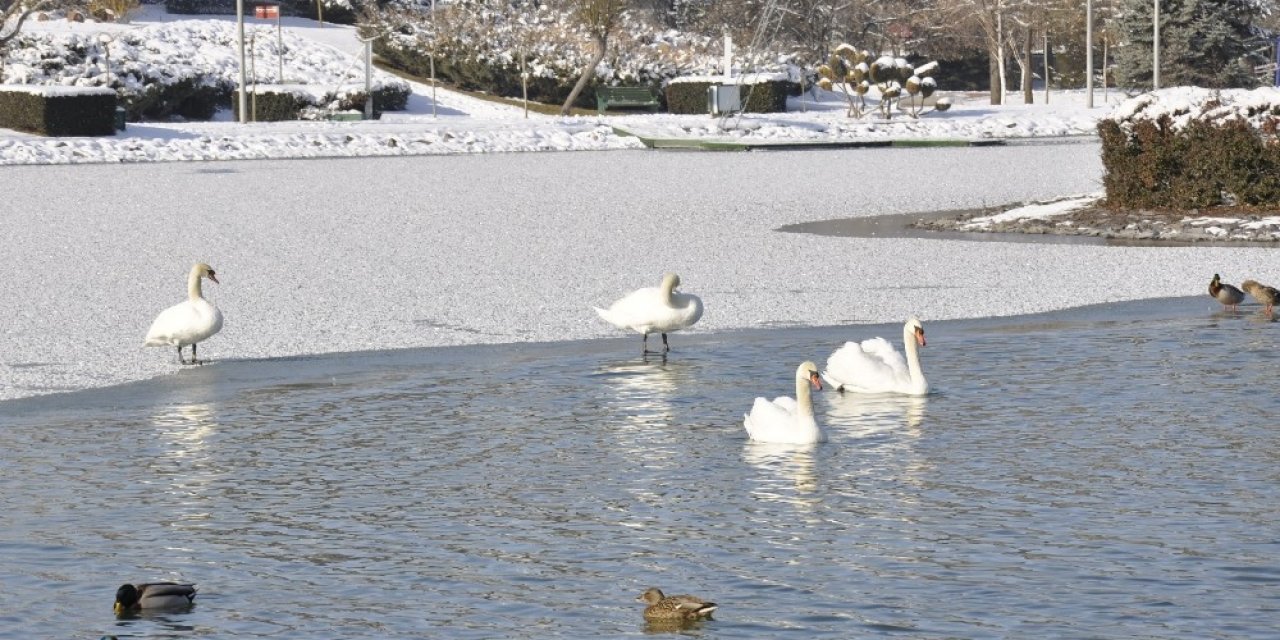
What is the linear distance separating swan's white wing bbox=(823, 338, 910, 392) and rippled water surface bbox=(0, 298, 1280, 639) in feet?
0.70

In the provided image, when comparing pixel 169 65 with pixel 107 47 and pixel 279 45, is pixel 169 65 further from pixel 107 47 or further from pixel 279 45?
pixel 279 45

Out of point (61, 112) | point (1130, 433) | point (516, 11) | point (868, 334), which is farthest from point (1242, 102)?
point (516, 11)

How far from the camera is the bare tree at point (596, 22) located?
62781 mm

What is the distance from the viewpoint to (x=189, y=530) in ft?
31.8

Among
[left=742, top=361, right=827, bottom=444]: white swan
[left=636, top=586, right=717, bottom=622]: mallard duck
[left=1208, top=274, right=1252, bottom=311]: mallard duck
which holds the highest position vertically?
[left=1208, top=274, right=1252, bottom=311]: mallard duck

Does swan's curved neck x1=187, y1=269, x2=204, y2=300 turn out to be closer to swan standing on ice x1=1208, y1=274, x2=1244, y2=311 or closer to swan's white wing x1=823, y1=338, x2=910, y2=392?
swan's white wing x1=823, y1=338, x2=910, y2=392

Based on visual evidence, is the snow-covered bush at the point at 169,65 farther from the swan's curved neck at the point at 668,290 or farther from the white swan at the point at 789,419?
the white swan at the point at 789,419

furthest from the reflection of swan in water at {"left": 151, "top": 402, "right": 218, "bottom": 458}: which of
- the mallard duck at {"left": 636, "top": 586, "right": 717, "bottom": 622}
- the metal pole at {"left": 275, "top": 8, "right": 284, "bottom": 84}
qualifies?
the metal pole at {"left": 275, "top": 8, "right": 284, "bottom": 84}

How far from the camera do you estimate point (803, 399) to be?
459 inches

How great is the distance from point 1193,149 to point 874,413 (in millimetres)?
13764

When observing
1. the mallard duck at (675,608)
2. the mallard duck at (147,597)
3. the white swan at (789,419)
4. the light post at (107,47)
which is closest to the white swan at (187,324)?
the white swan at (789,419)

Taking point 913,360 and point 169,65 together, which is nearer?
point 913,360

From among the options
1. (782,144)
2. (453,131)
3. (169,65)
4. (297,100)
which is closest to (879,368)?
(782,144)

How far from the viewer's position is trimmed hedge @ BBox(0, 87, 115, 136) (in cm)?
4659
